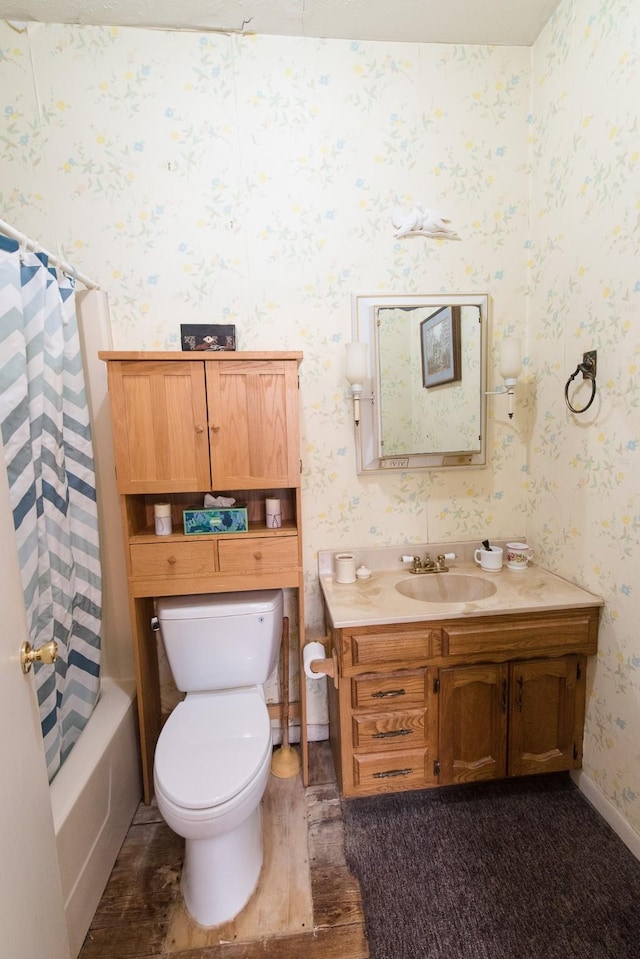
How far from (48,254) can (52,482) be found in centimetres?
71

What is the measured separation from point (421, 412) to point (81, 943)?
2.00 metres

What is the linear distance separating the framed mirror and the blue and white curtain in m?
1.07

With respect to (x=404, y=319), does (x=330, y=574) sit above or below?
below

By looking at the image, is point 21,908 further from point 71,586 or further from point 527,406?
point 527,406

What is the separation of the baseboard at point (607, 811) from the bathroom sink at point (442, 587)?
737 millimetres

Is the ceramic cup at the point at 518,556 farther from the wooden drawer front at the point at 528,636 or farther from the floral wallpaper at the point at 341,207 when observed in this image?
the wooden drawer front at the point at 528,636

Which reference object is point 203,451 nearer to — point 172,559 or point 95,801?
point 172,559

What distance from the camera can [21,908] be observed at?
0.77 m

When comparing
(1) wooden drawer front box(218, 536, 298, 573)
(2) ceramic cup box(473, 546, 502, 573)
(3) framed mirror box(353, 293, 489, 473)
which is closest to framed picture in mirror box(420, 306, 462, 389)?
(3) framed mirror box(353, 293, 489, 473)

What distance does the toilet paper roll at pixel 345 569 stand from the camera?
5.72ft

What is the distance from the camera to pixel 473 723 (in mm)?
1522

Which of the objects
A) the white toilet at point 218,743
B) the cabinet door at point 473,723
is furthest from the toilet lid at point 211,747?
the cabinet door at point 473,723

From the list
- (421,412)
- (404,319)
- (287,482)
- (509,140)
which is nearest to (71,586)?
(287,482)

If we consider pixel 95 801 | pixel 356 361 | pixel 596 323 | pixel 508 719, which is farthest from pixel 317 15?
pixel 95 801
